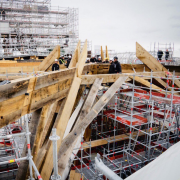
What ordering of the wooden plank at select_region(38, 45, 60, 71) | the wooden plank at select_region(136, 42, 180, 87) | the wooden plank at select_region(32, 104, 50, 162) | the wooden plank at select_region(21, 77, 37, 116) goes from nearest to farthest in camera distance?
the wooden plank at select_region(21, 77, 37, 116) < the wooden plank at select_region(32, 104, 50, 162) < the wooden plank at select_region(136, 42, 180, 87) < the wooden plank at select_region(38, 45, 60, 71)

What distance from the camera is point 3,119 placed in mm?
2475

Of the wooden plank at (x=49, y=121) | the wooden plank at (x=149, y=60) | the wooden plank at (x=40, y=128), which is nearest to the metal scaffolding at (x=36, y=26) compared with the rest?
the wooden plank at (x=149, y=60)

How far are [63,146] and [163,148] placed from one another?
15.9 feet

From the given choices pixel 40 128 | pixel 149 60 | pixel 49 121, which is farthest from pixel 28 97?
pixel 149 60

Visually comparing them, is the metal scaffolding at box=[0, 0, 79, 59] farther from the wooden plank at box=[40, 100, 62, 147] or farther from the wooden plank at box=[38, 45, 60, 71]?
the wooden plank at box=[40, 100, 62, 147]

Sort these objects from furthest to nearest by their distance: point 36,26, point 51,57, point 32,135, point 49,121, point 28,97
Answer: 1. point 36,26
2. point 51,57
3. point 49,121
4. point 32,135
5. point 28,97

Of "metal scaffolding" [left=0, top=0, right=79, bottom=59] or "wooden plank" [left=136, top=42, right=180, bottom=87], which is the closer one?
"wooden plank" [left=136, top=42, right=180, bottom=87]

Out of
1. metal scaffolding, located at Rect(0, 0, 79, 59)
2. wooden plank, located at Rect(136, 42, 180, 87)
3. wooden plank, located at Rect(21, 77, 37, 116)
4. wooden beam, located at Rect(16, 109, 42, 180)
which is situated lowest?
wooden beam, located at Rect(16, 109, 42, 180)

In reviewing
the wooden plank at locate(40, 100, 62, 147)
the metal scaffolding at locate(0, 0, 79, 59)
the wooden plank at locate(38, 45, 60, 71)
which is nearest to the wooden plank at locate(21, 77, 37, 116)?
the wooden plank at locate(40, 100, 62, 147)

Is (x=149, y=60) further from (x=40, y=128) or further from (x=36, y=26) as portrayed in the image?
(x=36, y=26)

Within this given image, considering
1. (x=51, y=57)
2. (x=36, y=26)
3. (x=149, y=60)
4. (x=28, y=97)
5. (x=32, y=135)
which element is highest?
(x=36, y=26)

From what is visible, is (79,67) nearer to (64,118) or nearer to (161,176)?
(64,118)

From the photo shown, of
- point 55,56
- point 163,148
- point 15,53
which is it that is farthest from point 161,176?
point 15,53

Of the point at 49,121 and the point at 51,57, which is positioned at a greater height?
the point at 51,57
